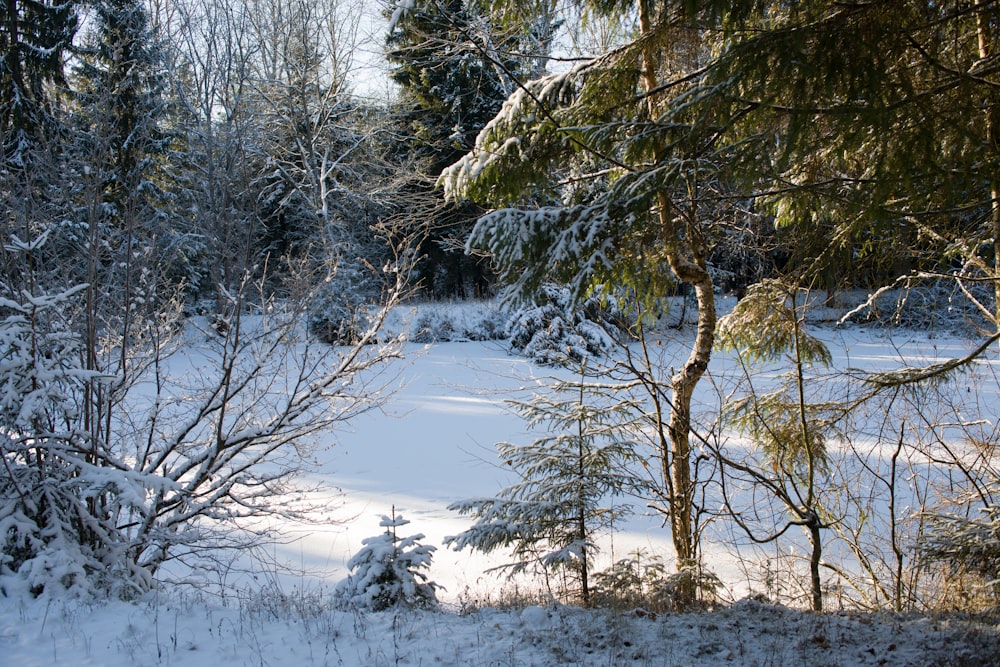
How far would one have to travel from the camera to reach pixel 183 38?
8062mm

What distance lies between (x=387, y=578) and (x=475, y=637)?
97cm

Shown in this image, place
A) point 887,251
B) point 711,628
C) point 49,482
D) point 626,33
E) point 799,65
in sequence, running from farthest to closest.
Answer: point 626,33, point 49,482, point 887,251, point 711,628, point 799,65

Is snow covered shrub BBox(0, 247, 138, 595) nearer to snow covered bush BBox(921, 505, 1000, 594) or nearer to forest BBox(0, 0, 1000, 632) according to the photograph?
forest BBox(0, 0, 1000, 632)

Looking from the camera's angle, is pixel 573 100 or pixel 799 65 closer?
pixel 799 65

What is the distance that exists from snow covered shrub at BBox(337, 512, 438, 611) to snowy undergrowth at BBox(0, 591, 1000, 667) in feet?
0.53

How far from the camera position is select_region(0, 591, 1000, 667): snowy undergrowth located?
→ 3156 millimetres

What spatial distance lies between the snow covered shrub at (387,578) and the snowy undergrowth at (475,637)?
16cm

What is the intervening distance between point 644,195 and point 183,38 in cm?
760

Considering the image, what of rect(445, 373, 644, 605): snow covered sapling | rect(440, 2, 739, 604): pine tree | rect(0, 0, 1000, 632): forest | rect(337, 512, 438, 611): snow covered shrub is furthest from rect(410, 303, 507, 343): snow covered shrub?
rect(337, 512, 438, 611): snow covered shrub

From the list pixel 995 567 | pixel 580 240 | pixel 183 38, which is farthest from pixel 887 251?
pixel 183 38

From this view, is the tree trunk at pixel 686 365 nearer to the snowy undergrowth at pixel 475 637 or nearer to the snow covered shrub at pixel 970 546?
the snowy undergrowth at pixel 475 637

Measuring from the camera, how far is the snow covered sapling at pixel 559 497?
4816mm

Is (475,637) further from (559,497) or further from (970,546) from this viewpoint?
(970,546)

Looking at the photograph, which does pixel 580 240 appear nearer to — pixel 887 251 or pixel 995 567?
pixel 887 251
